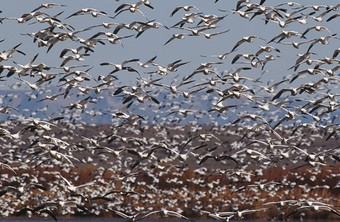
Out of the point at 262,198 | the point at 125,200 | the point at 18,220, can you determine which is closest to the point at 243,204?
the point at 262,198

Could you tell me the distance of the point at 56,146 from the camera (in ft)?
85.8

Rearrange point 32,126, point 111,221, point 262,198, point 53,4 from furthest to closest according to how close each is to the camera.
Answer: point 262,198 < point 111,221 < point 53,4 < point 32,126

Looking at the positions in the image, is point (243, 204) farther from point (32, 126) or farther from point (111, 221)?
point (32, 126)

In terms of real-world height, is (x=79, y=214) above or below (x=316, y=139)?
below

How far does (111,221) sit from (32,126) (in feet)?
50.2

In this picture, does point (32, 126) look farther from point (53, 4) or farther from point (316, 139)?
point (316, 139)

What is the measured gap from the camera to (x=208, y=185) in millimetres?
43562

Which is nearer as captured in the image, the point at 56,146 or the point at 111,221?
the point at 56,146

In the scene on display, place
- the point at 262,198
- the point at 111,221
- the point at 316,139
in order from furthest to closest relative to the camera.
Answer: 1. the point at 316,139
2. the point at 262,198
3. the point at 111,221

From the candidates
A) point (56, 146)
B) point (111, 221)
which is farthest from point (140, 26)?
point (111, 221)

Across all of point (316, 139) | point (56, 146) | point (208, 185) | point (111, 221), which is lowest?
point (56, 146)

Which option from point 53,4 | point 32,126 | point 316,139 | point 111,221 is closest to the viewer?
point 32,126

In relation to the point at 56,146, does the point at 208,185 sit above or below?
above

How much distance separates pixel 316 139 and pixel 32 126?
62347mm
